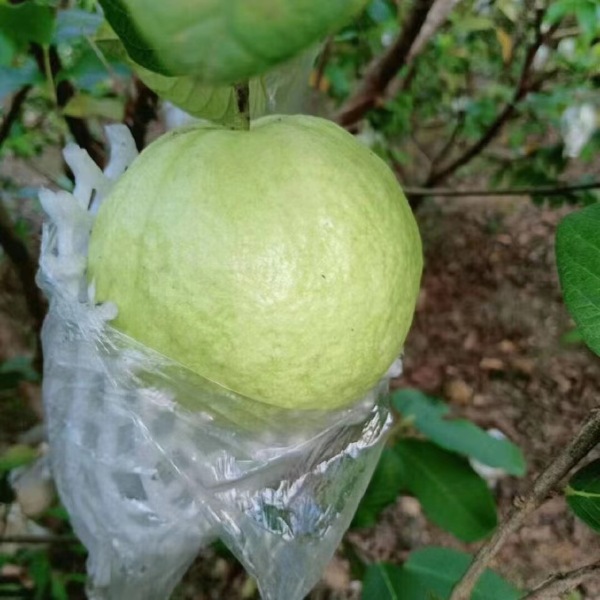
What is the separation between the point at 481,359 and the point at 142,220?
2.31m

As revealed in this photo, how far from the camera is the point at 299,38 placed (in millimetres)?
318

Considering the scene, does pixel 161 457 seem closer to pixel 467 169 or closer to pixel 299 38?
pixel 299 38

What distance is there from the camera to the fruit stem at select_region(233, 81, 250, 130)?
56 cm

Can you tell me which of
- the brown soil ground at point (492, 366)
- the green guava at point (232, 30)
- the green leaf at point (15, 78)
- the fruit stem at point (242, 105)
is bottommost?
the brown soil ground at point (492, 366)

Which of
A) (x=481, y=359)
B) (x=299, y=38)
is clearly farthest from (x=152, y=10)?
(x=481, y=359)

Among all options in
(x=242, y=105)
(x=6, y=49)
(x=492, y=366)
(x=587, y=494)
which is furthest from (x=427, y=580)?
(x=492, y=366)

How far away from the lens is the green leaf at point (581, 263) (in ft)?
1.99

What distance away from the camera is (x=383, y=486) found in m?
1.11

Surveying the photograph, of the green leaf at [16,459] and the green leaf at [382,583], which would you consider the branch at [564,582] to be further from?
the green leaf at [16,459]

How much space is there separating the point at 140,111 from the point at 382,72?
497mm

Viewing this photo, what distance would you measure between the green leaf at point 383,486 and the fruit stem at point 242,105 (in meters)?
0.66

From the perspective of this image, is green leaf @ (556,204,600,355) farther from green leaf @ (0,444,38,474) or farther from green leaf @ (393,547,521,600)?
green leaf @ (0,444,38,474)

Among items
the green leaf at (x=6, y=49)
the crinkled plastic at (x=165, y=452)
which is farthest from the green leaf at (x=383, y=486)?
the green leaf at (x=6, y=49)

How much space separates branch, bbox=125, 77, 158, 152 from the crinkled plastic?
0.21 meters
